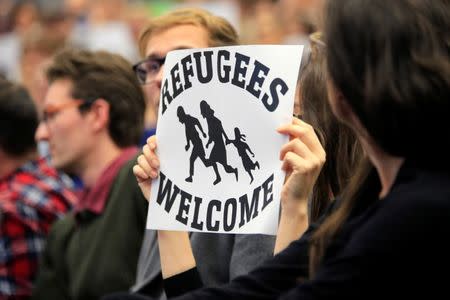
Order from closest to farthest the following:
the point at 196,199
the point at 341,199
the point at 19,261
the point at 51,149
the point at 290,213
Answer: the point at 341,199 < the point at 290,213 < the point at 196,199 < the point at 19,261 < the point at 51,149

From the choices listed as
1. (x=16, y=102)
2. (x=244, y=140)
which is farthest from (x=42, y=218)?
(x=244, y=140)

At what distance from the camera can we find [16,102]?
531 cm

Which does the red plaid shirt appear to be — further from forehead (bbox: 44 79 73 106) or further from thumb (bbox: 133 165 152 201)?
thumb (bbox: 133 165 152 201)

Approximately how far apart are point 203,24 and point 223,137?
51.3 inches

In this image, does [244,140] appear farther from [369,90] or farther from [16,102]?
[16,102]

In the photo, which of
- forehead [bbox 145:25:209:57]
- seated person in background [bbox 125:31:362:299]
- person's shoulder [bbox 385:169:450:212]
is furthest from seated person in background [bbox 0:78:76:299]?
person's shoulder [bbox 385:169:450:212]

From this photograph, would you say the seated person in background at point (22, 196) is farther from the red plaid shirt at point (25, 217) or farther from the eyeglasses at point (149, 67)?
the eyeglasses at point (149, 67)

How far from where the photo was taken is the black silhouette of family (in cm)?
258

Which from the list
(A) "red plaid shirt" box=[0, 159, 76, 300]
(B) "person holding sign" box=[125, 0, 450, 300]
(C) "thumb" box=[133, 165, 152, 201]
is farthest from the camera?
(A) "red plaid shirt" box=[0, 159, 76, 300]

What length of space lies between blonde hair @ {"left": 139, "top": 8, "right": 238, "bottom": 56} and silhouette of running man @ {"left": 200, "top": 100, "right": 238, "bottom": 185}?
45.9 inches

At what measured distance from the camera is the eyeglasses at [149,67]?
383 cm

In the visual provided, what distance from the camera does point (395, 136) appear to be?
1.90 m

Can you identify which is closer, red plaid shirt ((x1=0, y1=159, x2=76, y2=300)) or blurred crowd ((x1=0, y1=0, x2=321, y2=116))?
red plaid shirt ((x1=0, y1=159, x2=76, y2=300))

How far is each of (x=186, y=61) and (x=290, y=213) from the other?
54cm
